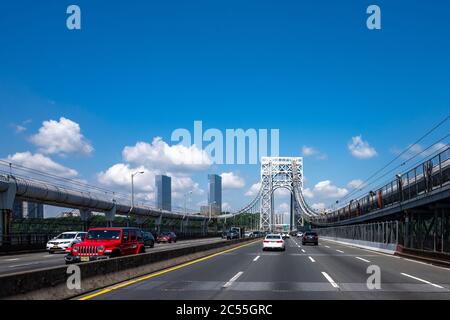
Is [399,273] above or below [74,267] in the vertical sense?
below

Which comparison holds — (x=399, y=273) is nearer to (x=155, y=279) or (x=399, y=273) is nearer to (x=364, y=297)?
(x=364, y=297)

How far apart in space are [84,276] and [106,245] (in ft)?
24.9

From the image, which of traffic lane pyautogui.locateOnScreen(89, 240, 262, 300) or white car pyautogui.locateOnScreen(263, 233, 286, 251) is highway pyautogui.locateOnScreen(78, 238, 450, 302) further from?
white car pyautogui.locateOnScreen(263, 233, 286, 251)

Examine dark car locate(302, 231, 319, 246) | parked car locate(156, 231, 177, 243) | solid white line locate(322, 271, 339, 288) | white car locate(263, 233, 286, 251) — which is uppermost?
solid white line locate(322, 271, 339, 288)

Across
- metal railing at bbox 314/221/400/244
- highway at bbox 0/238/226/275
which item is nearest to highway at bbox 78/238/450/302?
highway at bbox 0/238/226/275

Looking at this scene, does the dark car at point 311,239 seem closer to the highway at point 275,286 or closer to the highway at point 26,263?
the highway at point 26,263

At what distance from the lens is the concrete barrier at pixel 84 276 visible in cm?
1041

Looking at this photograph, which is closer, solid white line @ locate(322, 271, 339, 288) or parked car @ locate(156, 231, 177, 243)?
solid white line @ locate(322, 271, 339, 288)

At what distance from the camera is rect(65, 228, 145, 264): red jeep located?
67.2ft

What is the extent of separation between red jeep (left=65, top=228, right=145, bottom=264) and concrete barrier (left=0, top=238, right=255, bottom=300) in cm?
156

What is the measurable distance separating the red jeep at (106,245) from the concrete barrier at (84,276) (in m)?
1.56
